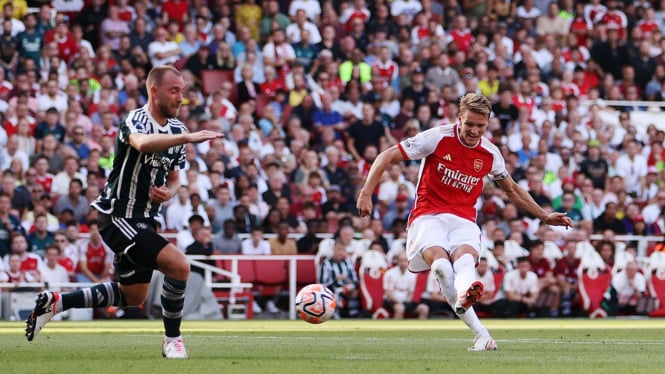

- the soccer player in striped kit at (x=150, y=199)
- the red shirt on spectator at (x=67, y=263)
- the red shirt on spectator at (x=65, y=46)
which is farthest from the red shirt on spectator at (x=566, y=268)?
the soccer player in striped kit at (x=150, y=199)

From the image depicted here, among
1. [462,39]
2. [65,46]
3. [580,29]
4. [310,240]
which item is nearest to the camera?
[310,240]

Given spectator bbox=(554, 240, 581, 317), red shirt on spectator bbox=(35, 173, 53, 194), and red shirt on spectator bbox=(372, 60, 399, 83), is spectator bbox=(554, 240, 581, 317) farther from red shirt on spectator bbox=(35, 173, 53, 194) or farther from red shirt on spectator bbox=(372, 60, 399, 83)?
red shirt on spectator bbox=(35, 173, 53, 194)

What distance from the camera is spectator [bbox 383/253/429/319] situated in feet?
72.2

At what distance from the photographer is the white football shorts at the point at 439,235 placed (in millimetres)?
11594

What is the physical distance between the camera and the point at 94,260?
21.3 metres

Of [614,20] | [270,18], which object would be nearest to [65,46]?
[270,18]

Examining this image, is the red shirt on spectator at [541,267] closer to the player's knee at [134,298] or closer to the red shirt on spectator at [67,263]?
the red shirt on spectator at [67,263]

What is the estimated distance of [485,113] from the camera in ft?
37.4

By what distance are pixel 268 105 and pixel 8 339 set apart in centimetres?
1251

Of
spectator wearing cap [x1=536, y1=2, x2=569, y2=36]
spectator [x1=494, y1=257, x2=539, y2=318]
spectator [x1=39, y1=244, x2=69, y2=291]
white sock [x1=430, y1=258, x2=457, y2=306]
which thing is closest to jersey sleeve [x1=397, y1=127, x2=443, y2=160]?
white sock [x1=430, y1=258, x2=457, y2=306]

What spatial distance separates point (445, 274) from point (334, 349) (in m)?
1.31

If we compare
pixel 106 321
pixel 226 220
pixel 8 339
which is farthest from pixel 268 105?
pixel 8 339

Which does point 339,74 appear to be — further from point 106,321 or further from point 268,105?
point 106,321

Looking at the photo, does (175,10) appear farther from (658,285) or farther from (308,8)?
(658,285)
